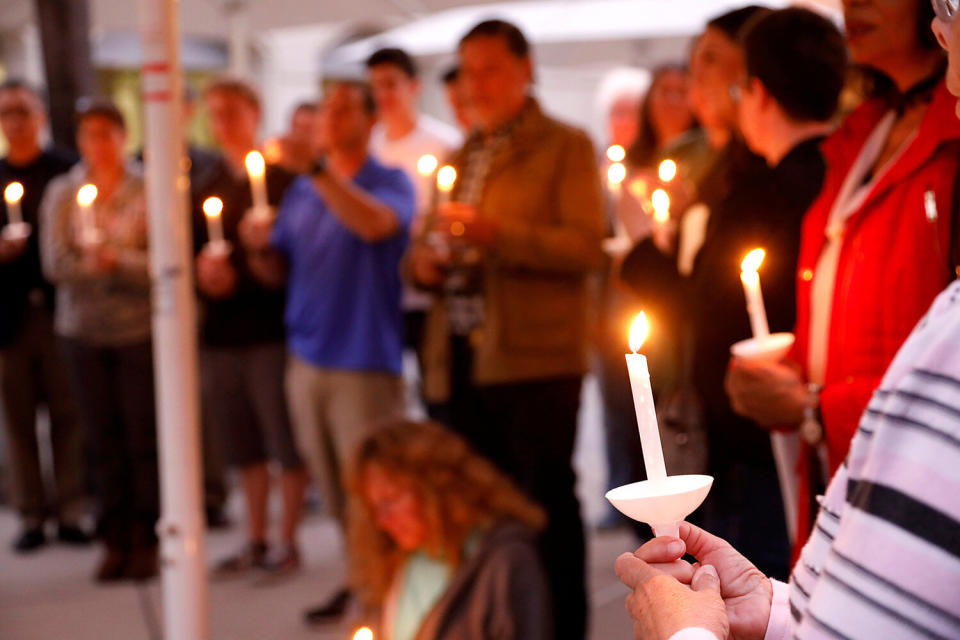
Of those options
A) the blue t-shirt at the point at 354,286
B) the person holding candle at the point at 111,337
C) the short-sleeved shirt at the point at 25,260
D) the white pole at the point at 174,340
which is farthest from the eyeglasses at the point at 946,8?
the short-sleeved shirt at the point at 25,260

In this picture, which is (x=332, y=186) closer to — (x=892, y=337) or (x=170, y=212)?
(x=170, y=212)

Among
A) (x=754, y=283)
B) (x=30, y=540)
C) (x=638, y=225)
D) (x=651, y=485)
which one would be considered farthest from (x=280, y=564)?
(x=651, y=485)

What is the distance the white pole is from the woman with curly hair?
1.43 feet

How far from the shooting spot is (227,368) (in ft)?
13.2

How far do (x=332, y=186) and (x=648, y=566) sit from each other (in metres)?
2.54

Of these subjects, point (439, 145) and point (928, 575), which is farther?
point (439, 145)

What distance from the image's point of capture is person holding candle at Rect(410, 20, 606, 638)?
2.87 m

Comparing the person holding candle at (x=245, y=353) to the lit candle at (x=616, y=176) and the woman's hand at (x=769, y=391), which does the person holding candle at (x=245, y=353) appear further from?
the woman's hand at (x=769, y=391)

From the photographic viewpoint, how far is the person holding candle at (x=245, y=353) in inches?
158

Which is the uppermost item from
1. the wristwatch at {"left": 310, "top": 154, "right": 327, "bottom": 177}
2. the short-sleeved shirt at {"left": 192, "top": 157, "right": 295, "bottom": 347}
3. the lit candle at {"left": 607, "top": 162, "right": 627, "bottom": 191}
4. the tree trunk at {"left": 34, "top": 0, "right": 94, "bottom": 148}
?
the tree trunk at {"left": 34, "top": 0, "right": 94, "bottom": 148}

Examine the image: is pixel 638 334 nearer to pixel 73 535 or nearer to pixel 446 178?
pixel 446 178

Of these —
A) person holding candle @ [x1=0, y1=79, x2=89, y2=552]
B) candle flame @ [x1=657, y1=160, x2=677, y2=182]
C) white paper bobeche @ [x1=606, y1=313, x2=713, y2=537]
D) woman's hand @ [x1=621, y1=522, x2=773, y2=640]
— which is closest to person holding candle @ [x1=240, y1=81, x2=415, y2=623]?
candle flame @ [x1=657, y1=160, x2=677, y2=182]

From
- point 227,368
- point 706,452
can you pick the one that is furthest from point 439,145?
point 706,452

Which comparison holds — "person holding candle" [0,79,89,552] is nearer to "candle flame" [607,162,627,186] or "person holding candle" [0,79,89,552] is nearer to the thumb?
"candle flame" [607,162,627,186]
